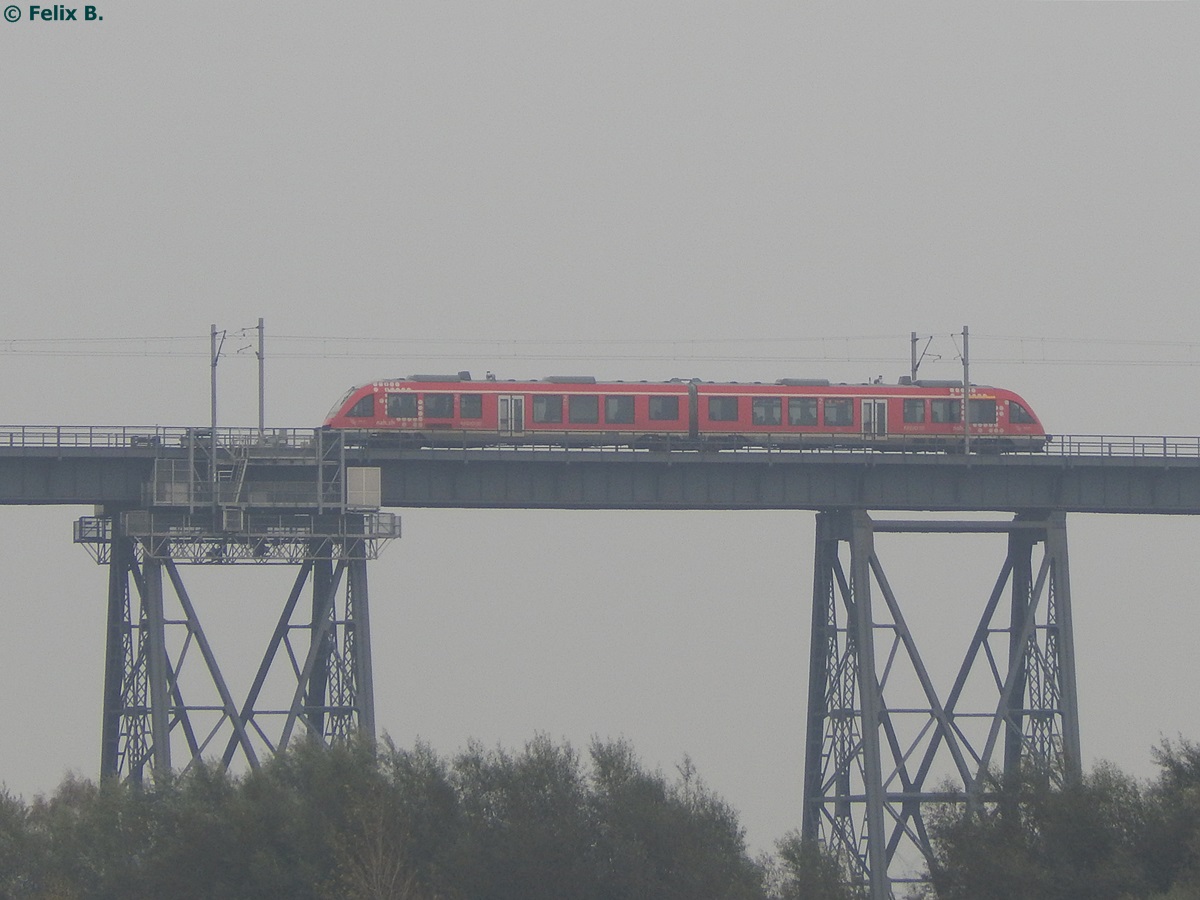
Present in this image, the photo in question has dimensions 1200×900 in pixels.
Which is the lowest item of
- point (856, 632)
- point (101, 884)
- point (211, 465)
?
point (101, 884)

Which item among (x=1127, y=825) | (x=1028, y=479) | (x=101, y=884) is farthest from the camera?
(x=1028, y=479)

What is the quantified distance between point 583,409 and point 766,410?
5705 mm

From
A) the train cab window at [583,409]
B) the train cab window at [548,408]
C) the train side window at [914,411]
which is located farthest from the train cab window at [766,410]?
the train cab window at [548,408]

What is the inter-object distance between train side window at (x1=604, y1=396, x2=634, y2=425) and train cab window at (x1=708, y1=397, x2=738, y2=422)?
96.9 inches

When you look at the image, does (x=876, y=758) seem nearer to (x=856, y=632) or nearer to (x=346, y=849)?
(x=856, y=632)

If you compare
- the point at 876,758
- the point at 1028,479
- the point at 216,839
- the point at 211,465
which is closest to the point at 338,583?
the point at 211,465

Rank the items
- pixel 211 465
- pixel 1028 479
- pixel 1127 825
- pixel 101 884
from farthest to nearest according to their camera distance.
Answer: pixel 1028 479 → pixel 211 465 → pixel 101 884 → pixel 1127 825

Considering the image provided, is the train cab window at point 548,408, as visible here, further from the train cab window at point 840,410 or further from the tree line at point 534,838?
the tree line at point 534,838

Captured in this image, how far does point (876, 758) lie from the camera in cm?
7488

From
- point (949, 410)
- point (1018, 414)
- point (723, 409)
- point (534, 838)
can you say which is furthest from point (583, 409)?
point (534, 838)

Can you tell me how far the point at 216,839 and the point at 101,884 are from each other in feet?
13.2

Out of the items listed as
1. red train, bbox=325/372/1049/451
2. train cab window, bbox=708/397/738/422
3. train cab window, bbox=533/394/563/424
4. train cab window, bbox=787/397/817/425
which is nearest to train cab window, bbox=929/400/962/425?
red train, bbox=325/372/1049/451

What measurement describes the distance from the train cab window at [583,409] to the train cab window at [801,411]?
19.7ft

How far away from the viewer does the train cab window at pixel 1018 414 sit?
81.8 m
